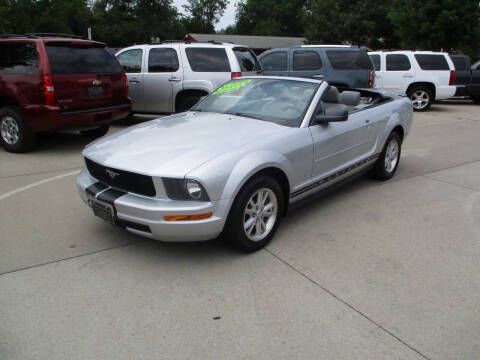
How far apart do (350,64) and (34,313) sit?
33.3 ft

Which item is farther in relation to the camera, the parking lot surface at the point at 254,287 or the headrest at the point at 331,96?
the headrest at the point at 331,96

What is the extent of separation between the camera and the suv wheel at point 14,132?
6.89 m

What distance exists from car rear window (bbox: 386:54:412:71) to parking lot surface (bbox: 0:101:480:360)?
31.9ft

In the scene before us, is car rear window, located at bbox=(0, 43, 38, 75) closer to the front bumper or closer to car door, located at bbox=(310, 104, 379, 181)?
the front bumper

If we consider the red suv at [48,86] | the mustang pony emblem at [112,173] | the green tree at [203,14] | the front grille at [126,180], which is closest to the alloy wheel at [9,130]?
the red suv at [48,86]

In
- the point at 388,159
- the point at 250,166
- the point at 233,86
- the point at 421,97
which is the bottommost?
the point at 388,159

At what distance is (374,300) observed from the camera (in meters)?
3.06

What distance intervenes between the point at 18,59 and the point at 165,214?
5.21 metres

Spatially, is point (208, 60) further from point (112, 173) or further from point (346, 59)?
point (112, 173)

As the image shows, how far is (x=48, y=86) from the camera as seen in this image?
6.55m

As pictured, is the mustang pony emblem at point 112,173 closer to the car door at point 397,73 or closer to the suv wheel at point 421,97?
the car door at point 397,73

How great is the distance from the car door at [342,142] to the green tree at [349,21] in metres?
38.9

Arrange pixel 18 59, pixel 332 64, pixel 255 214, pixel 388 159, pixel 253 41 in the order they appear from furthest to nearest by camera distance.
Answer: pixel 253 41, pixel 332 64, pixel 18 59, pixel 388 159, pixel 255 214

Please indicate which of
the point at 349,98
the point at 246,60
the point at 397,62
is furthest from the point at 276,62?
the point at 349,98
